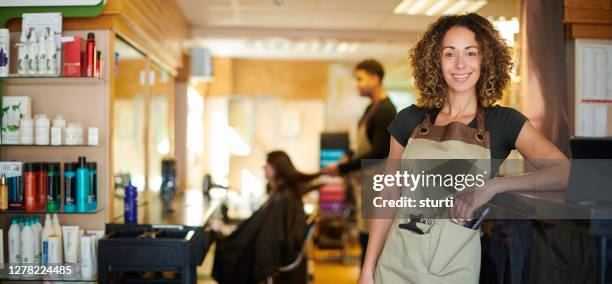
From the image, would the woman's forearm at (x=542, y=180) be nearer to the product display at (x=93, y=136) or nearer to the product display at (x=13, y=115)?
the product display at (x=93, y=136)

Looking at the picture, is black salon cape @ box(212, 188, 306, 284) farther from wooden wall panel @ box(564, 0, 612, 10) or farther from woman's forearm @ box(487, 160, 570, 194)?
woman's forearm @ box(487, 160, 570, 194)

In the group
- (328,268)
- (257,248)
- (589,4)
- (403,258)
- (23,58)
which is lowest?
(328,268)

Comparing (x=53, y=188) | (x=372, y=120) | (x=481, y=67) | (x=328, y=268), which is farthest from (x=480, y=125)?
(x=328, y=268)

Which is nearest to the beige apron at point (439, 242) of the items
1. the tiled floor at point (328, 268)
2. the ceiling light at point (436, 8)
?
the ceiling light at point (436, 8)

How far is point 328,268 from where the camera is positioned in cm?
584

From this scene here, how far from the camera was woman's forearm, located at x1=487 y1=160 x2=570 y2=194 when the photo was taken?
1.58 m

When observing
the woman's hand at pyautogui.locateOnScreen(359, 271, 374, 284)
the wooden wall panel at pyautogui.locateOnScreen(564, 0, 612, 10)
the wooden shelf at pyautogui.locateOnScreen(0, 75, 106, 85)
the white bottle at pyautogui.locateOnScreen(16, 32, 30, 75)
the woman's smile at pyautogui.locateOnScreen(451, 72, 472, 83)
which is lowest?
the woman's hand at pyautogui.locateOnScreen(359, 271, 374, 284)

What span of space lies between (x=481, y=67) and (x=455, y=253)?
0.54 meters

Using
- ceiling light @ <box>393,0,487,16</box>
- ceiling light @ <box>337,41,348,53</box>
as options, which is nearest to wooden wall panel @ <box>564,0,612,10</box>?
ceiling light @ <box>393,0,487,16</box>

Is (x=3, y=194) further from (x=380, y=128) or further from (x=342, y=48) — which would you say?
(x=342, y=48)

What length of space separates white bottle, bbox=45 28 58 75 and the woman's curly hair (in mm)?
1649

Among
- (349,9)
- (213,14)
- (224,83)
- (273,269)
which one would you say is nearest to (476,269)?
(273,269)

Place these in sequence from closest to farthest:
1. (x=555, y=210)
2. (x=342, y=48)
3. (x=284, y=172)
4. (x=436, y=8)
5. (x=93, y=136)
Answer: (x=555, y=210)
(x=93, y=136)
(x=284, y=172)
(x=436, y=8)
(x=342, y=48)

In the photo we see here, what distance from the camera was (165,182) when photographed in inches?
180
